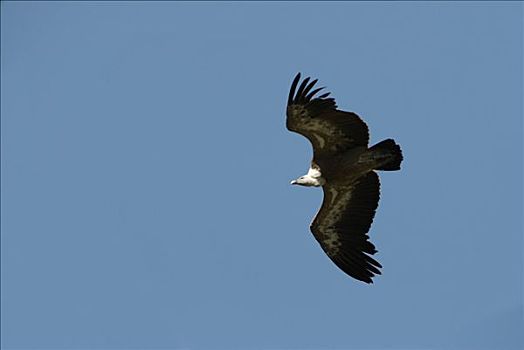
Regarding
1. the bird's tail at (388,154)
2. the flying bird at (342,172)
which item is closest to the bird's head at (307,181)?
the flying bird at (342,172)

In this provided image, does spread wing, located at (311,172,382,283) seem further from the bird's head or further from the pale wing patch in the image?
the bird's head

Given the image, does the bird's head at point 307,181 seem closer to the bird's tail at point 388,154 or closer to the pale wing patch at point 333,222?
the pale wing patch at point 333,222

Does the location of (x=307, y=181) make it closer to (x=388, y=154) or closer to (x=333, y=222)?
(x=333, y=222)

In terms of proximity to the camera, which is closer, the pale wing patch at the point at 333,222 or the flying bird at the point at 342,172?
the flying bird at the point at 342,172

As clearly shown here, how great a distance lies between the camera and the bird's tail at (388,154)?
18266 millimetres

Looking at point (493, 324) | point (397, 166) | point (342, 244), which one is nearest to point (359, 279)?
point (342, 244)

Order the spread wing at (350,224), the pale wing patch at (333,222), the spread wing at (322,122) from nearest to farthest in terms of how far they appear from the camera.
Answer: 1. the spread wing at (322,122)
2. the spread wing at (350,224)
3. the pale wing patch at (333,222)

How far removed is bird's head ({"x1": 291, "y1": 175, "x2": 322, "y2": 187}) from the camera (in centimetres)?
1944

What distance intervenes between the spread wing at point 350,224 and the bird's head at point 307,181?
0.38m

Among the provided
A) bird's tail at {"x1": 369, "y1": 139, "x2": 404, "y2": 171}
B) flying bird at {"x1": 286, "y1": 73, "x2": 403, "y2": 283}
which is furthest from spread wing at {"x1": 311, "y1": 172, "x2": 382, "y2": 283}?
bird's tail at {"x1": 369, "y1": 139, "x2": 404, "y2": 171}

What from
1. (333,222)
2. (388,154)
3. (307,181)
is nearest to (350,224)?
(333,222)

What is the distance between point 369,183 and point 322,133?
1686 millimetres

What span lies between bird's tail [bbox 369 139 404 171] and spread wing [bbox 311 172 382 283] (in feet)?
3.69

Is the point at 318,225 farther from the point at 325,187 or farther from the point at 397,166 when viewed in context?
the point at 397,166
